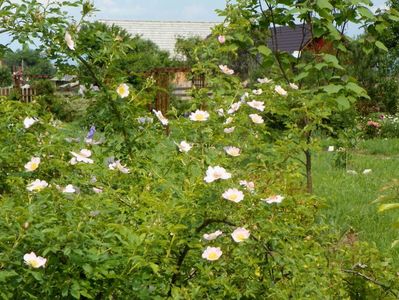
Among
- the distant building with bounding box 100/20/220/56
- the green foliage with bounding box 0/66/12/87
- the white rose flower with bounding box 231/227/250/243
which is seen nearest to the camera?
the white rose flower with bounding box 231/227/250/243

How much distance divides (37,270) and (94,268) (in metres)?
0.18

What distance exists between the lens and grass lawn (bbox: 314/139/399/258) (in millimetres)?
5445

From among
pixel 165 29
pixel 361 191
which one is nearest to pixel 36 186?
pixel 361 191

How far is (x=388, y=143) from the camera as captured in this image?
11.6 metres

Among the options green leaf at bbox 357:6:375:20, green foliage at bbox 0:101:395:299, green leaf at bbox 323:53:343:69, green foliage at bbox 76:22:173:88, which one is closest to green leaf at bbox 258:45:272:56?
green leaf at bbox 323:53:343:69

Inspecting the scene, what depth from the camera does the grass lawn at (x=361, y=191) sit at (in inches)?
214

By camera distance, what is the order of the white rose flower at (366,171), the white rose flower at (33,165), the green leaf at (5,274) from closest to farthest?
the green leaf at (5,274) < the white rose flower at (33,165) < the white rose flower at (366,171)

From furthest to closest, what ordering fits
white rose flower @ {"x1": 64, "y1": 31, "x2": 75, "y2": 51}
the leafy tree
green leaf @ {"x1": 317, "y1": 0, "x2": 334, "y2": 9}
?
the leafy tree < green leaf @ {"x1": 317, "y1": 0, "x2": 334, "y2": 9} < white rose flower @ {"x1": 64, "y1": 31, "x2": 75, "y2": 51}

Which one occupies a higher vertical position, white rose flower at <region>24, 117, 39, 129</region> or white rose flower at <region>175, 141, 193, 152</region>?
white rose flower at <region>175, 141, 193, 152</region>

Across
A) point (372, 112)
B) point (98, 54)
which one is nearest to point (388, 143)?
point (372, 112)

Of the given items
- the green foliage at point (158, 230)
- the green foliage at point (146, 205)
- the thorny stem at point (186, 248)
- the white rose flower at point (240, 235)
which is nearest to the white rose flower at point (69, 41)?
the green foliage at point (146, 205)

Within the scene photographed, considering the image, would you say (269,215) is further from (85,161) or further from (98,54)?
(98,54)

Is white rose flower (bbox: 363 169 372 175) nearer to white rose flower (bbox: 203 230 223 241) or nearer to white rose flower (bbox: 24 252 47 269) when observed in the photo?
white rose flower (bbox: 203 230 223 241)

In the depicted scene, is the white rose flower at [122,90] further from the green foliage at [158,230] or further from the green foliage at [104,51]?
the green foliage at [158,230]
